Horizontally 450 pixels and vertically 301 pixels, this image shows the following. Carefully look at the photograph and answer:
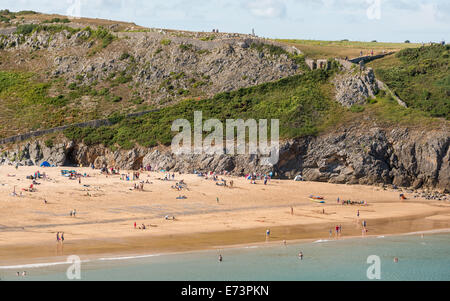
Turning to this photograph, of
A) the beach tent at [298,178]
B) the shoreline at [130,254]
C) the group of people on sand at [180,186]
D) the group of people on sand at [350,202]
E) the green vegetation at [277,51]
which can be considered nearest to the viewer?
the shoreline at [130,254]

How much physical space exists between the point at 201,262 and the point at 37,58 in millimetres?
63861

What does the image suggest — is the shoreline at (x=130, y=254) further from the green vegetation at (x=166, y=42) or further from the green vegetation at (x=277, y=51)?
the green vegetation at (x=166, y=42)

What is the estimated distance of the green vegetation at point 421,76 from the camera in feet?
207

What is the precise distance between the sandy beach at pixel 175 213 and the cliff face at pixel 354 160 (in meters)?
2.03

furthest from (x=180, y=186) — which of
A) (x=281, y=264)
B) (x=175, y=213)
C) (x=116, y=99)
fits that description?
(x=116, y=99)

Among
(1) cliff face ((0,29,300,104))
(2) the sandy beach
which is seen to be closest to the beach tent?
(2) the sandy beach

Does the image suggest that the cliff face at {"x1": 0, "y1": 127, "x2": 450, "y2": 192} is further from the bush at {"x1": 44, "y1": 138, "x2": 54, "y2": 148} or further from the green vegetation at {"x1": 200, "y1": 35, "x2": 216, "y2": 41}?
the green vegetation at {"x1": 200, "y1": 35, "x2": 216, "y2": 41}

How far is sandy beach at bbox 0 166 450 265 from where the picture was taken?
3462 cm

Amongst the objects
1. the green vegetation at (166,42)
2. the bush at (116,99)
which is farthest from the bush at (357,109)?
the green vegetation at (166,42)

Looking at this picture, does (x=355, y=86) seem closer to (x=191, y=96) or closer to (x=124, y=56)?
(x=191, y=96)

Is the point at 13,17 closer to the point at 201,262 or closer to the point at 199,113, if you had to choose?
the point at 199,113

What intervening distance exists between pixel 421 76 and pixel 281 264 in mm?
46585

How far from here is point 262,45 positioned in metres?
77.5
